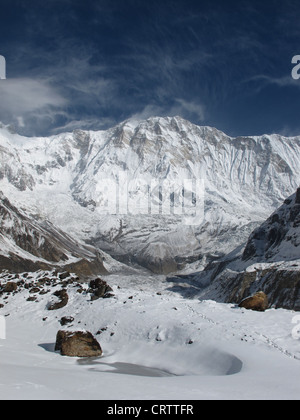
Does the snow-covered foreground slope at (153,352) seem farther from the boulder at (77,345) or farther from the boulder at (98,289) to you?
the boulder at (98,289)

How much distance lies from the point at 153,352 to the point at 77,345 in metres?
5.56

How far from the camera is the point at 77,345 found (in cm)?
2762

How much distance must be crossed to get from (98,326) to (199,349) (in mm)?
11957

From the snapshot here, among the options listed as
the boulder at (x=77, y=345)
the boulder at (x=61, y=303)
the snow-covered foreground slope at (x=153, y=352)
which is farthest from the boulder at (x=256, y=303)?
the boulder at (x=61, y=303)

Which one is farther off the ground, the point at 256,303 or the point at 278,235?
the point at 278,235

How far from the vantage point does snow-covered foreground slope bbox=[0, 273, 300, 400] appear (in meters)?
15.5

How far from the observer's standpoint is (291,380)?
17.8m

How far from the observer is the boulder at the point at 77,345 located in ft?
89.6

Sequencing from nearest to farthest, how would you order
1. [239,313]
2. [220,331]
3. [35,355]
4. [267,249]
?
[35,355], [220,331], [239,313], [267,249]

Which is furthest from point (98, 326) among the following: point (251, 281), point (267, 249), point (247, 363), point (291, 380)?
point (267, 249)

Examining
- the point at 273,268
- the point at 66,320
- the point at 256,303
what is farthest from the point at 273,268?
the point at 66,320

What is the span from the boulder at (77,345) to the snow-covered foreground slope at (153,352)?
79cm

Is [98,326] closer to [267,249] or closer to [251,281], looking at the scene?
[251,281]

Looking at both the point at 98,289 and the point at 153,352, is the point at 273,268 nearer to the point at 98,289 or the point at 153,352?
the point at 98,289
